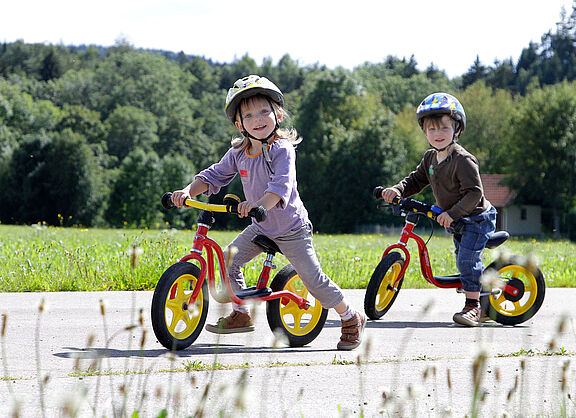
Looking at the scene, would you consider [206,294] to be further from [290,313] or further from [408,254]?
[408,254]

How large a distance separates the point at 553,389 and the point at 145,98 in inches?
3654

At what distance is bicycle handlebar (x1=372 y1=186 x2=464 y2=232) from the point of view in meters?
6.49

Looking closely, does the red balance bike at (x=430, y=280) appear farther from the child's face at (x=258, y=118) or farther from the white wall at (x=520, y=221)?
the white wall at (x=520, y=221)

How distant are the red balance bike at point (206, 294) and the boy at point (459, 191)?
1467 millimetres

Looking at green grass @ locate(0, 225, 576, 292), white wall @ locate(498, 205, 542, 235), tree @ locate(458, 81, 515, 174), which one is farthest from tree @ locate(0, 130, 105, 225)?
green grass @ locate(0, 225, 576, 292)

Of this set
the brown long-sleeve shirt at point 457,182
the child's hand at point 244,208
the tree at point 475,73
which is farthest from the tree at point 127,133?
the child's hand at point 244,208

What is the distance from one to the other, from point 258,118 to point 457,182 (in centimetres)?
223

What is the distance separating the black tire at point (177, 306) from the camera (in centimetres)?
480

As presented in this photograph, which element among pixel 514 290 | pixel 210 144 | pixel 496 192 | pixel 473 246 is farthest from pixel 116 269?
pixel 210 144

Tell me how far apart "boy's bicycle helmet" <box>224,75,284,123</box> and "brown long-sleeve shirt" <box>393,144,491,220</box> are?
185 cm

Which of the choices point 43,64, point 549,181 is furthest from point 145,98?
point 549,181

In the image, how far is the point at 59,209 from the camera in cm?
6012

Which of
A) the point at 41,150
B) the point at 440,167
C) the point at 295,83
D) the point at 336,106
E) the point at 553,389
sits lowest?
the point at 553,389

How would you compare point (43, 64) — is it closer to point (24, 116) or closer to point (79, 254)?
point (24, 116)
